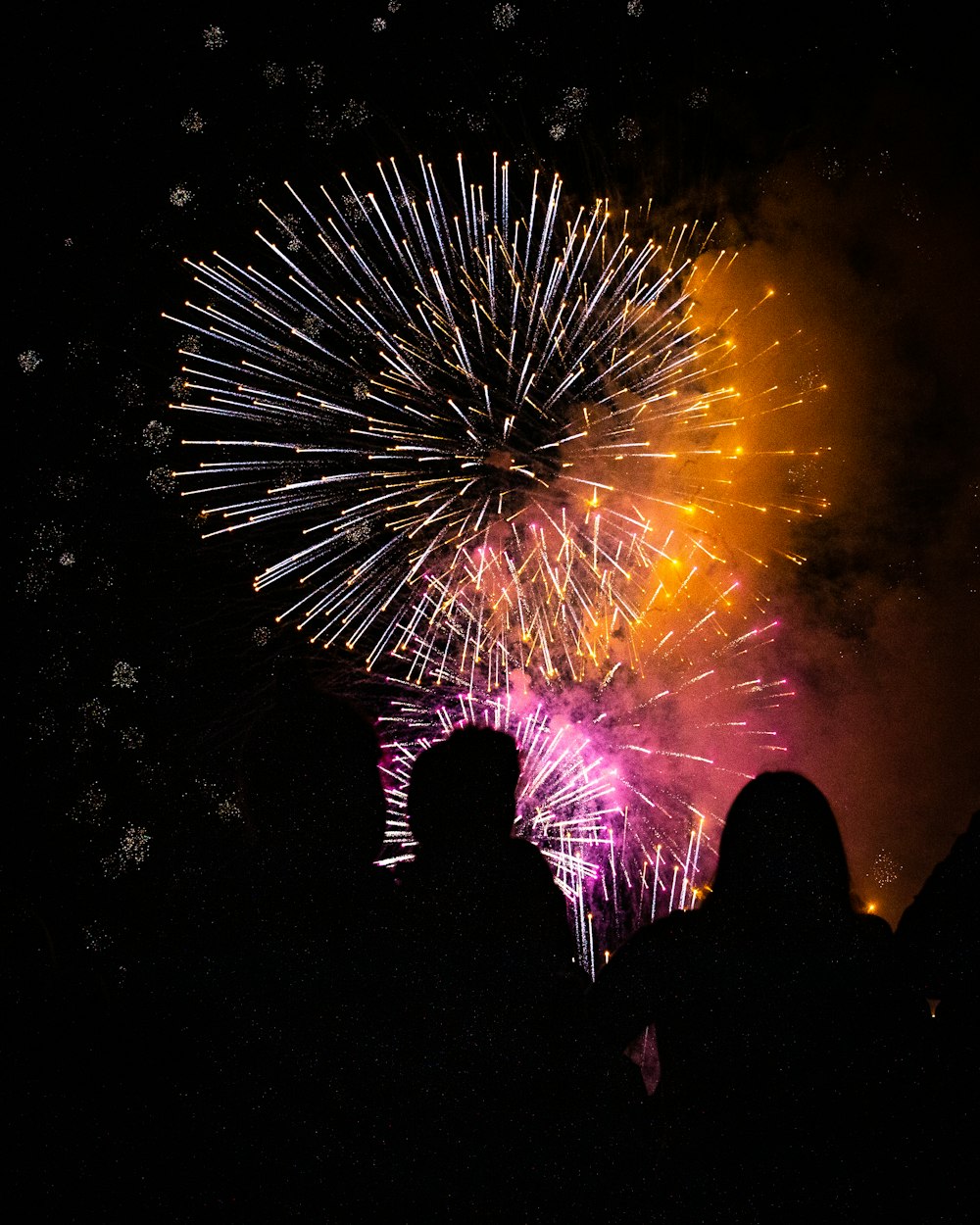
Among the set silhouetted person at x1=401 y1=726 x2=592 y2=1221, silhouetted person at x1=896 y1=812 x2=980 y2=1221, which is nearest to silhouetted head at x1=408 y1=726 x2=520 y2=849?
silhouetted person at x1=401 y1=726 x2=592 y2=1221

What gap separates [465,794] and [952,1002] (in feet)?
5.08

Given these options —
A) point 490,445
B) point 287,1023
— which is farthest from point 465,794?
point 490,445

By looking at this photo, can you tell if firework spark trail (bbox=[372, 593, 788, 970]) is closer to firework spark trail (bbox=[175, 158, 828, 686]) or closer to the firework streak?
the firework streak

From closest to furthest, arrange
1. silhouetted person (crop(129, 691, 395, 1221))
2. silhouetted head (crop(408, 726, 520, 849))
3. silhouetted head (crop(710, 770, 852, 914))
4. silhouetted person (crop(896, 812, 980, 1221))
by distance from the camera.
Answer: silhouetted person (crop(896, 812, 980, 1221))
silhouetted person (crop(129, 691, 395, 1221))
silhouetted head (crop(710, 770, 852, 914))
silhouetted head (crop(408, 726, 520, 849))

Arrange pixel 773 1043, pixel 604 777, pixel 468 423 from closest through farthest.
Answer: pixel 773 1043
pixel 468 423
pixel 604 777

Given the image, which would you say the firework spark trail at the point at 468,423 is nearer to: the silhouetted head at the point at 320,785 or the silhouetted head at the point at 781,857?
the silhouetted head at the point at 320,785

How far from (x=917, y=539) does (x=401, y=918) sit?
9.57 feet

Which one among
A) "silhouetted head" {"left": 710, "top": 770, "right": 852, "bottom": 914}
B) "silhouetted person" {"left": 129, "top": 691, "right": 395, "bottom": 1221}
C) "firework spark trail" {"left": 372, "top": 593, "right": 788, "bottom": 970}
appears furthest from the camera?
"firework spark trail" {"left": 372, "top": 593, "right": 788, "bottom": 970}

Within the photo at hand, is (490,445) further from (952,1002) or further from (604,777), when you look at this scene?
(952,1002)

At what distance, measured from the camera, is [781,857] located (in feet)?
7.84

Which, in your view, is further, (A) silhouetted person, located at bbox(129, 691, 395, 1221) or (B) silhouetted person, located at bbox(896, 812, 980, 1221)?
(A) silhouetted person, located at bbox(129, 691, 395, 1221)

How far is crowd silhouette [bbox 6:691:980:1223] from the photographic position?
6.49 ft

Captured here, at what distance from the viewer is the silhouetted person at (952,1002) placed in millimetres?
1914

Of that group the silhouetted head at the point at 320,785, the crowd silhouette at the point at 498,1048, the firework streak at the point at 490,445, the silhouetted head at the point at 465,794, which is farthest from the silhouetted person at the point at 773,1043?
the firework streak at the point at 490,445
